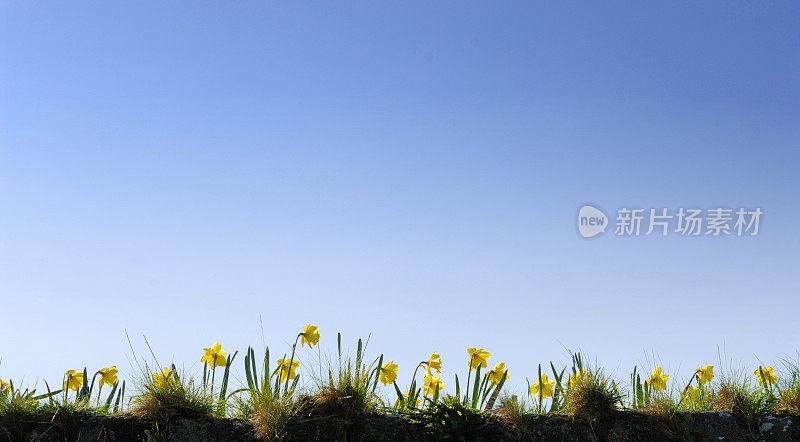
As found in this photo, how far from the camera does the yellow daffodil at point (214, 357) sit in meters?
5.36

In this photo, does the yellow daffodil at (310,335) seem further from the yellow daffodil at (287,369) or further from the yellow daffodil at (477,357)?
the yellow daffodil at (477,357)

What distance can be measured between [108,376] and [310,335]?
6.39 feet

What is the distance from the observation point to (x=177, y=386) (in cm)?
465

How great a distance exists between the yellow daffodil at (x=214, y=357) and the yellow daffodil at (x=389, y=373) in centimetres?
140

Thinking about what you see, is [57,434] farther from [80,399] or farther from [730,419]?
[730,419]

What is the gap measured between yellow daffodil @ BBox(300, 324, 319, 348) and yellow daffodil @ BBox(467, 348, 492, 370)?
56.6 inches

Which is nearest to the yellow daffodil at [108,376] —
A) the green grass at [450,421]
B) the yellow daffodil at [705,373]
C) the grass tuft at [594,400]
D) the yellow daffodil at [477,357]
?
the green grass at [450,421]

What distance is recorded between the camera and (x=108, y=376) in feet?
18.1

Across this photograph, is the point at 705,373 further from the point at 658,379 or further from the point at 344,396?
the point at 344,396

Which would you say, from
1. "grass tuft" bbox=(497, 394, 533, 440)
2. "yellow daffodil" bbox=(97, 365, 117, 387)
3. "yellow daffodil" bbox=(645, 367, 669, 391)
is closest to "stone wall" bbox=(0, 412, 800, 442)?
"grass tuft" bbox=(497, 394, 533, 440)

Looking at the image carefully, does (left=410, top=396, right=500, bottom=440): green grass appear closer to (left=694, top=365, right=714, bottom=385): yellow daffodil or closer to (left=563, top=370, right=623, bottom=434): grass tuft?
(left=563, top=370, right=623, bottom=434): grass tuft

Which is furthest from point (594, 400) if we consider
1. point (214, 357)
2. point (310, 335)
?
point (214, 357)

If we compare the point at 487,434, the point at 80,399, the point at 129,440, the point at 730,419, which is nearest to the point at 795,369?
the point at 730,419

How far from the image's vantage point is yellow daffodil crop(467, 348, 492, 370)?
558 cm
